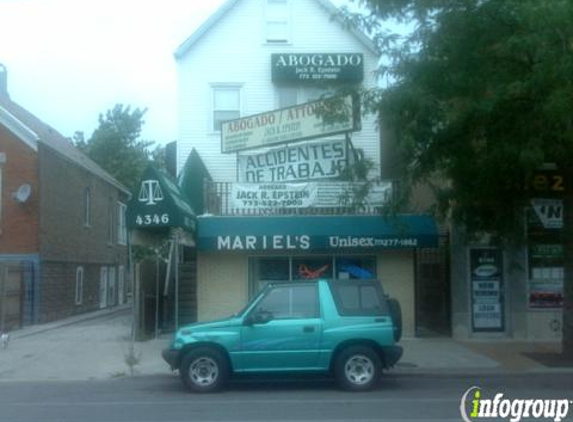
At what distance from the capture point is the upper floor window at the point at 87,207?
Answer: 35881 millimetres

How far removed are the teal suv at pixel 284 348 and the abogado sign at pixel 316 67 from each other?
12.0 metres

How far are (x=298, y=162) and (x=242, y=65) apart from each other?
3.49 metres

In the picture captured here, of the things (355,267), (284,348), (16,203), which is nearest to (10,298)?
(16,203)

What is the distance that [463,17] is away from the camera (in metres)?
16.7

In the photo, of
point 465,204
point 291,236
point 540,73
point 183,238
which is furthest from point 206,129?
point 540,73

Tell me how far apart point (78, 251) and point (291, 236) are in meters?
14.7

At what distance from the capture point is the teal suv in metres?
14.5

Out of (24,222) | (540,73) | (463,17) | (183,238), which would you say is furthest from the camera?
(24,222)

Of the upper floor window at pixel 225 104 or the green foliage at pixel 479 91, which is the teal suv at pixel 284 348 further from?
the upper floor window at pixel 225 104

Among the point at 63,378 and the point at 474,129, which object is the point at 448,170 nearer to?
the point at 474,129

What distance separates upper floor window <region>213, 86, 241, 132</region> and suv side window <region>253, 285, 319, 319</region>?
11.2 metres

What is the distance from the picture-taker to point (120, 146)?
63969mm

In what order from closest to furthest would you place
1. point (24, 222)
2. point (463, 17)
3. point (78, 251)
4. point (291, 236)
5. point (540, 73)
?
point (540, 73)
point (463, 17)
point (291, 236)
point (24, 222)
point (78, 251)

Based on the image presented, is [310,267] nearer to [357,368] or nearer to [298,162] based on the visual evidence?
[298,162]
